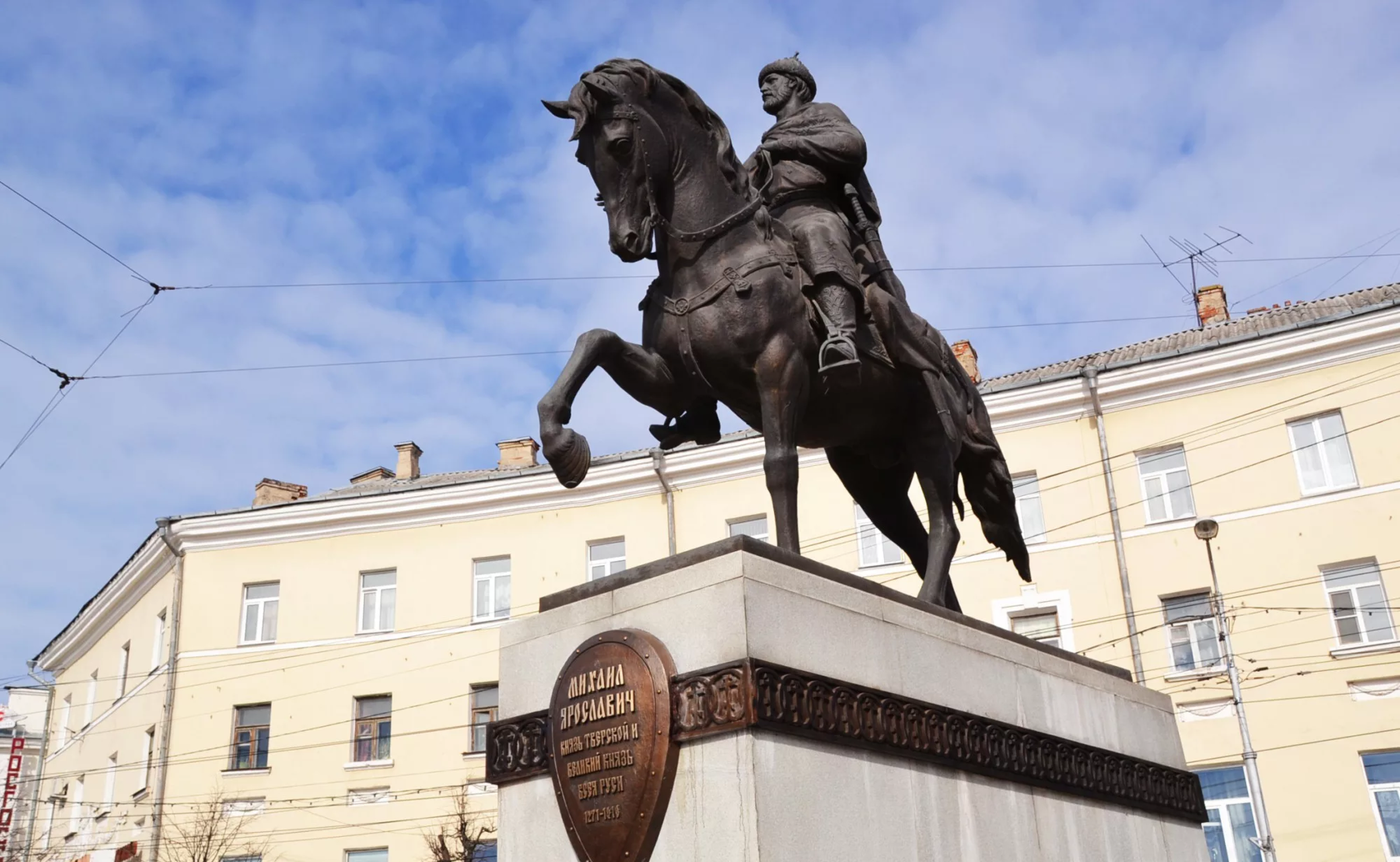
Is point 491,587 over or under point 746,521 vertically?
under

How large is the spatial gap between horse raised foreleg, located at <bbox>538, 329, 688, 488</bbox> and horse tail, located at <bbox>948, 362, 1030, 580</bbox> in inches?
82.2

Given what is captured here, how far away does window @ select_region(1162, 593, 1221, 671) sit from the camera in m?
24.5

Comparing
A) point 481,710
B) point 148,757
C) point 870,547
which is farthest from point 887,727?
point 148,757

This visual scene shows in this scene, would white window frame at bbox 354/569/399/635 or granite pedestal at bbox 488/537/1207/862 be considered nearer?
granite pedestal at bbox 488/537/1207/862

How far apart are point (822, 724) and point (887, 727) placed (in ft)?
1.48

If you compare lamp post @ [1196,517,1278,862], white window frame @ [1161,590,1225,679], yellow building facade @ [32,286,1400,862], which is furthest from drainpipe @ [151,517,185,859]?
lamp post @ [1196,517,1278,862]

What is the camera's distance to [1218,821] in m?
23.5

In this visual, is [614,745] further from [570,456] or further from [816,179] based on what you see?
[816,179]

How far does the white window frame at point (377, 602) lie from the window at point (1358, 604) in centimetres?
1889

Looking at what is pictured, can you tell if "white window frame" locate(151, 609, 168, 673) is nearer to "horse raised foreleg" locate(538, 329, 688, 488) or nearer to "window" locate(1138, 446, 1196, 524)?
"window" locate(1138, 446, 1196, 524)

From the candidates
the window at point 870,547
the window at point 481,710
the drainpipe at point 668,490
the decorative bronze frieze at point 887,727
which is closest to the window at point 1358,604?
the window at point 870,547

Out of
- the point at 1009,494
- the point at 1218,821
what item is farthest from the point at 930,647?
the point at 1218,821

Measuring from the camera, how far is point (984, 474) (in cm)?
825

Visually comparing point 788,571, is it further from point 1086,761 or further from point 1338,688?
point 1338,688
